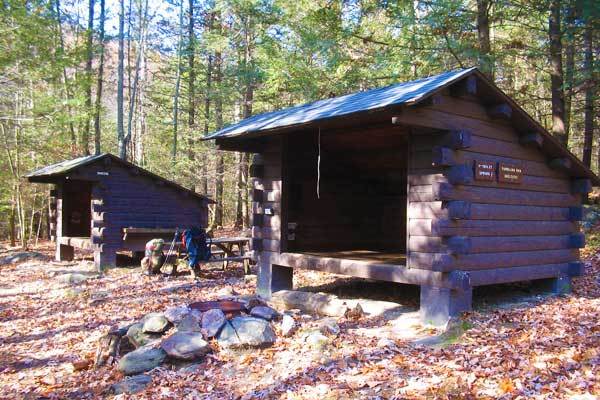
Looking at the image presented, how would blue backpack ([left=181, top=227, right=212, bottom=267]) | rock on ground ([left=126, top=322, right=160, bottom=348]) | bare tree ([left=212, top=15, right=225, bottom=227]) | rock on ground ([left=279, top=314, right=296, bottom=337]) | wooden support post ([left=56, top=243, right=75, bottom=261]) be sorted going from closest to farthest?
rock on ground ([left=279, top=314, right=296, bottom=337]) < rock on ground ([left=126, top=322, right=160, bottom=348]) < blue backpack ([left=181, top=227, right=212, bottom=267]) < wooden support post ([left=56, top=243, right=75, bottom=261]) < bare tree ([left=212, top=15, right=225, bottom=227])

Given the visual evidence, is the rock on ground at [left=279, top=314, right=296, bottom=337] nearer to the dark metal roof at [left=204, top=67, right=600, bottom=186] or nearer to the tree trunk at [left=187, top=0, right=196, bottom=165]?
the dark metal roof at [left=204, top=67, right=600, bottom=186]

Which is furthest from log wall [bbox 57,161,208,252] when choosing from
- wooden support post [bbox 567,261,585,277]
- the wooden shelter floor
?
wooden support post [bbox 567,261,585,277]

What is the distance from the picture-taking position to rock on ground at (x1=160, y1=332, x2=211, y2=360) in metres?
6.00

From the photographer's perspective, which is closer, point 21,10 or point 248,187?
point 21,10

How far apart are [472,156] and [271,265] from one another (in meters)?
3.98

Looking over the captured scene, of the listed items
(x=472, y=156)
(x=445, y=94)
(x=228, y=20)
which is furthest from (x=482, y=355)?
(x=228, y=20)

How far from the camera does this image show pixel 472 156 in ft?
23.0

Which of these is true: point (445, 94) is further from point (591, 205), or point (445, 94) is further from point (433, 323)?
point (591, 205)

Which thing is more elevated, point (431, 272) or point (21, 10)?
point (21, 10)

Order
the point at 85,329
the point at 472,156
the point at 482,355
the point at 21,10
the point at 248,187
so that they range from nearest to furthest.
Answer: the point at 482,355 → the point at 472,156 → the point at 85,329 → the point at 21,10 → the point at 248,187

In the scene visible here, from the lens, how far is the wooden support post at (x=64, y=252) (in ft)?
53.9

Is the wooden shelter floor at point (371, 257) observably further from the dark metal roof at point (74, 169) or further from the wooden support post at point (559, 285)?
the dark metal roof at point (74, 169)

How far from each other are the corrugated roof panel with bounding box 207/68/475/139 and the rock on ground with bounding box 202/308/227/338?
293 cm

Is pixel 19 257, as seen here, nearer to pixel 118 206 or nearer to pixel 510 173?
pixel 118 206
